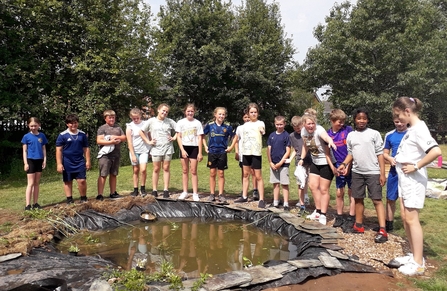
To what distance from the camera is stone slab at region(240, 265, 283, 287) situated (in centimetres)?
318

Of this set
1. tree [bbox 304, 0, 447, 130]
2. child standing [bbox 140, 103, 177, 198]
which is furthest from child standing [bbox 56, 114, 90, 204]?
tree [bbox 304, 0, 447, 130]

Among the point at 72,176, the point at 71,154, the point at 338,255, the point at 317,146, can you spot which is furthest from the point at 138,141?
the point at 338,255

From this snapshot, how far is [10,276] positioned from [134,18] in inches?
567

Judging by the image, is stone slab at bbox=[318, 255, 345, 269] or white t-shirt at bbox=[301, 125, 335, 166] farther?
white t-shirt at bbox=[301, 125, 335, 166]

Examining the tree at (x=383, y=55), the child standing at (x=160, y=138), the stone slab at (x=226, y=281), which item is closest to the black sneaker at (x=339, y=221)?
the stone slab at (x=226, y=281)

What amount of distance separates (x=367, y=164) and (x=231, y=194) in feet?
11.4

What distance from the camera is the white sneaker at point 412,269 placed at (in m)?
3.46

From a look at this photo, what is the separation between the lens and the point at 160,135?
6.29 meters

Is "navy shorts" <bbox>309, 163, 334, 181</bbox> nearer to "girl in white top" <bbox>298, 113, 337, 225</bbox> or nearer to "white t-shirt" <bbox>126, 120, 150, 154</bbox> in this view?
"girl in white top" <bbox>298, 113, 337, 225</bbox>

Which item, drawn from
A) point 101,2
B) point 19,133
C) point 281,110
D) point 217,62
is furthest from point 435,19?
point 19,133

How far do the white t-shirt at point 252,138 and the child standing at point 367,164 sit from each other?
1.80 metres

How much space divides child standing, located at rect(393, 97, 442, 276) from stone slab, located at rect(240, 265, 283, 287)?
1349 mm

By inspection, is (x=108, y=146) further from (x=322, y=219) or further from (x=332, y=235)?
(x=332, y=235)

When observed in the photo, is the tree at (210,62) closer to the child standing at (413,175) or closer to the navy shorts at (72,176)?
→ the navy shorts at (72,176)
